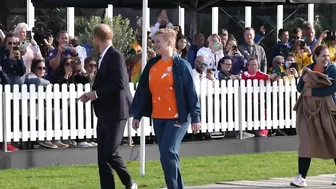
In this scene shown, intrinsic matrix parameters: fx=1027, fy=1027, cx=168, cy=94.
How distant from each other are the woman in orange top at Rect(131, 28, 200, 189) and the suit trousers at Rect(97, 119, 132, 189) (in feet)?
1.22

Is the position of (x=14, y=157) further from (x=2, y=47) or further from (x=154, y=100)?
(x=154, y=100)

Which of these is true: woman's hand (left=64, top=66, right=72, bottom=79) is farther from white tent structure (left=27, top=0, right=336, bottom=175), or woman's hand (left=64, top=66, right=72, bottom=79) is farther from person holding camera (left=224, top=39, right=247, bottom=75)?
person holding camera (left=224, top=39, right=247, bottom=75)

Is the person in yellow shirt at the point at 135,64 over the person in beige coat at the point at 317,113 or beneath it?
over

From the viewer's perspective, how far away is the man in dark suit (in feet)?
36.3

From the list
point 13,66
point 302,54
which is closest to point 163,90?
point 13,66

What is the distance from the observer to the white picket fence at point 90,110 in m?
14.5

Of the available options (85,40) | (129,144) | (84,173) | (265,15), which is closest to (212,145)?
(129,144)

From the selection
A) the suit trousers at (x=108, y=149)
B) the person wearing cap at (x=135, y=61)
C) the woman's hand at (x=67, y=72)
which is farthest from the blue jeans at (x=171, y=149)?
the person wearing cap at (x=135, y=61)

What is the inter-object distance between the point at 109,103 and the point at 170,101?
0.87m

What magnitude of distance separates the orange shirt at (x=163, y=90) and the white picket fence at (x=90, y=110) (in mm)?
2521

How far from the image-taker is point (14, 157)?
1441cm

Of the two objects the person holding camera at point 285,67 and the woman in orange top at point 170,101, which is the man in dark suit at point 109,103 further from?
the person holding camera at point 285,67

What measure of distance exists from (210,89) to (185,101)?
5.88 metres

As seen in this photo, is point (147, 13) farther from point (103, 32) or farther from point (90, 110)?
point (103, 32)
